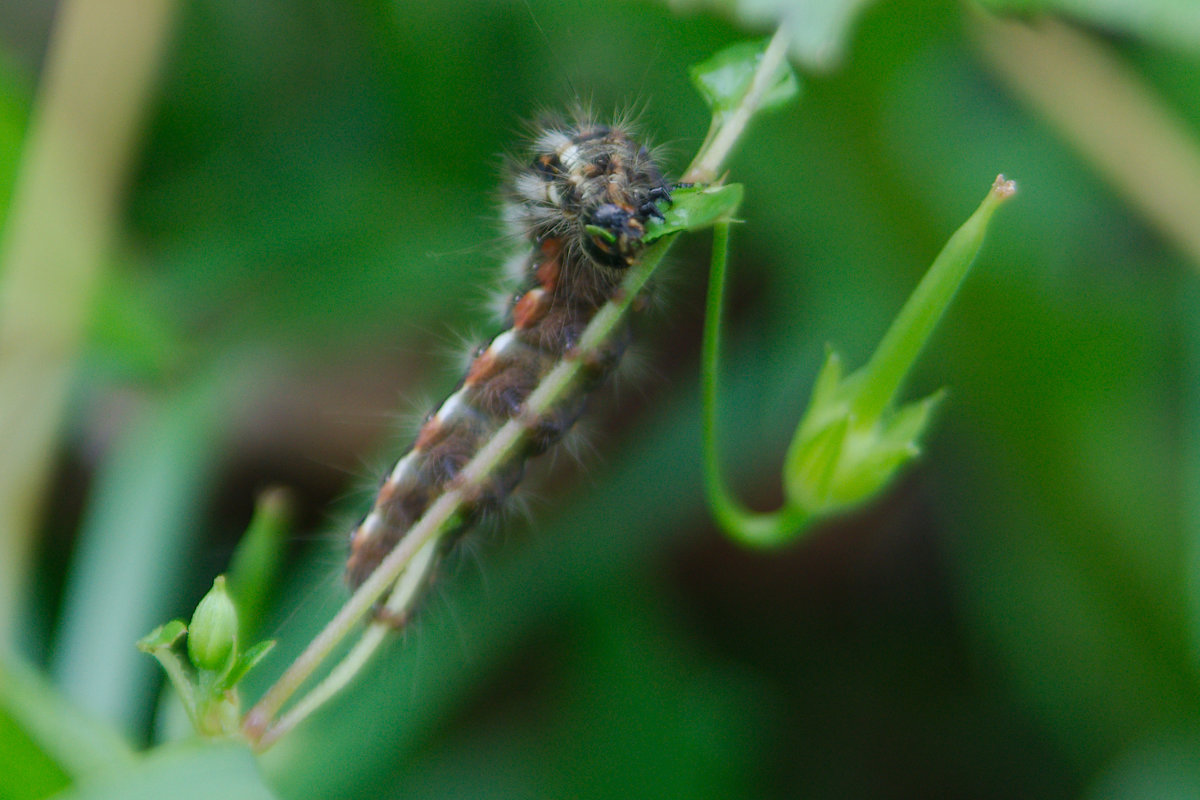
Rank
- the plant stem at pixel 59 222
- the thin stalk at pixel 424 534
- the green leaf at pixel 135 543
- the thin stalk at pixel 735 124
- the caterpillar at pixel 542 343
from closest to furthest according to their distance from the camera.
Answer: the thin stalk at pixel 424 534
the thin stalk at pixel 735 124
the caterpillar at pixel 542 343
the green leaf at pixel 135 543
the plant stem at pixel 59 222

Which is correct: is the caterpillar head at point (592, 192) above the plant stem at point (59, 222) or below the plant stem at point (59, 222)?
below

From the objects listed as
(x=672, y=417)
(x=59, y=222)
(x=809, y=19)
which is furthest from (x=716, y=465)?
(x=59, y=222)

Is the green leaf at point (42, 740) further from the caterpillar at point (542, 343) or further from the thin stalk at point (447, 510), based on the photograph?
the caterpillar at point (542, 343)

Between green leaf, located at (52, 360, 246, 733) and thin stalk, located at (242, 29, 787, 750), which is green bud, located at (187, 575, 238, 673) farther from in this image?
green leaf, located at (52, 360, 246, 733)

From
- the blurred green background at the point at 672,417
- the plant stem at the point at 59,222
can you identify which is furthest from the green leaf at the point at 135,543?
the plant stem at the point at 59,222

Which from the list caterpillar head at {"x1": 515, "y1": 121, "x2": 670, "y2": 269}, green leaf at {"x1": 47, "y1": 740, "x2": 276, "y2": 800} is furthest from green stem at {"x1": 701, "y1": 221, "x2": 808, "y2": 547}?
green leaf at {"x1": 47, "y1": 740, "x2": 276, "y2": 800}

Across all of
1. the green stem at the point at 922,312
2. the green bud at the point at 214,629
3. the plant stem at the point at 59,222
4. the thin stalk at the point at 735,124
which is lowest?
the green stem at the point at 922,312

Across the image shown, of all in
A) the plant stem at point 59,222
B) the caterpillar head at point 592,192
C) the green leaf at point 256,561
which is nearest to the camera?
the caterpillar head at point 592,192

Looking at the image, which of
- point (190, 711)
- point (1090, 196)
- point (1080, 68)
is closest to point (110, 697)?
point (190, 711)
